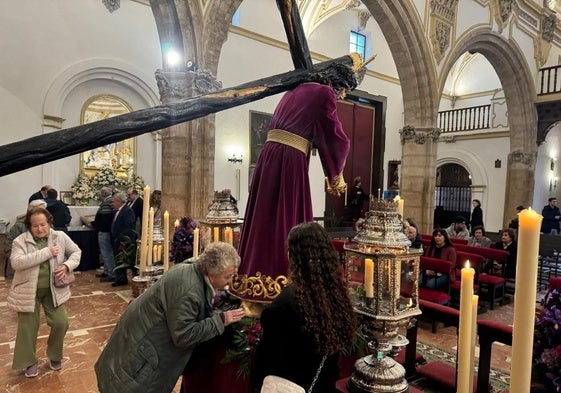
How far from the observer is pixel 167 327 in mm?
1911

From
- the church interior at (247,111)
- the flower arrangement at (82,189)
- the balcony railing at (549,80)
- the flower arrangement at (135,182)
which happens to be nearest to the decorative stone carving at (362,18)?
the church interior at (247,111)

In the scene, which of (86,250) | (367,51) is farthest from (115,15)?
(367,51)

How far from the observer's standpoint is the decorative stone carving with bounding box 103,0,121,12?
9.26 metres

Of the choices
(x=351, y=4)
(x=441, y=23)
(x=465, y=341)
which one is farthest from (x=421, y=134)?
(x=465, y=341)

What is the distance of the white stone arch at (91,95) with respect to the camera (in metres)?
8.87

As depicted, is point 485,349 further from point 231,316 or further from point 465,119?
point 465,119

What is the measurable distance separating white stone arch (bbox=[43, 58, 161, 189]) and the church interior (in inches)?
1.2

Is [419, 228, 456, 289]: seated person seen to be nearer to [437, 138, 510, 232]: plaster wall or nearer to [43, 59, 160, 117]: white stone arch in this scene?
[43, 59, 160, 117]: white stone arch

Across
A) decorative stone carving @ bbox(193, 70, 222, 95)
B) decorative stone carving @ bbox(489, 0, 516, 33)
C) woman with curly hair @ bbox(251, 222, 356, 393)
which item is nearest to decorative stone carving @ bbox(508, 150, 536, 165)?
decorative stone carving @ bbox(489, 0, 516, 33)

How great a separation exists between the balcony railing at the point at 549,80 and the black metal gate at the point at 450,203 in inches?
179

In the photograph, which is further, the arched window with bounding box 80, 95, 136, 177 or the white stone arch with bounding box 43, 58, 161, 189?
the arched window with bounding box 80, 95, 136, 177

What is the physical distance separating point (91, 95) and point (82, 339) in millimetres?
7136

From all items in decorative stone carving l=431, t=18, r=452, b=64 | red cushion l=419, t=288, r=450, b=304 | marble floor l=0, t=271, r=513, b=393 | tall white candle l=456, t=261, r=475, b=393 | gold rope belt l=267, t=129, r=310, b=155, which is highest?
decorative stone carving l=431, t=18, r=452, b=64

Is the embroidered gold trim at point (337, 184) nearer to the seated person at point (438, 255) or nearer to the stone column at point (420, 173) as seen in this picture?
the seated person at point (438, 255)
